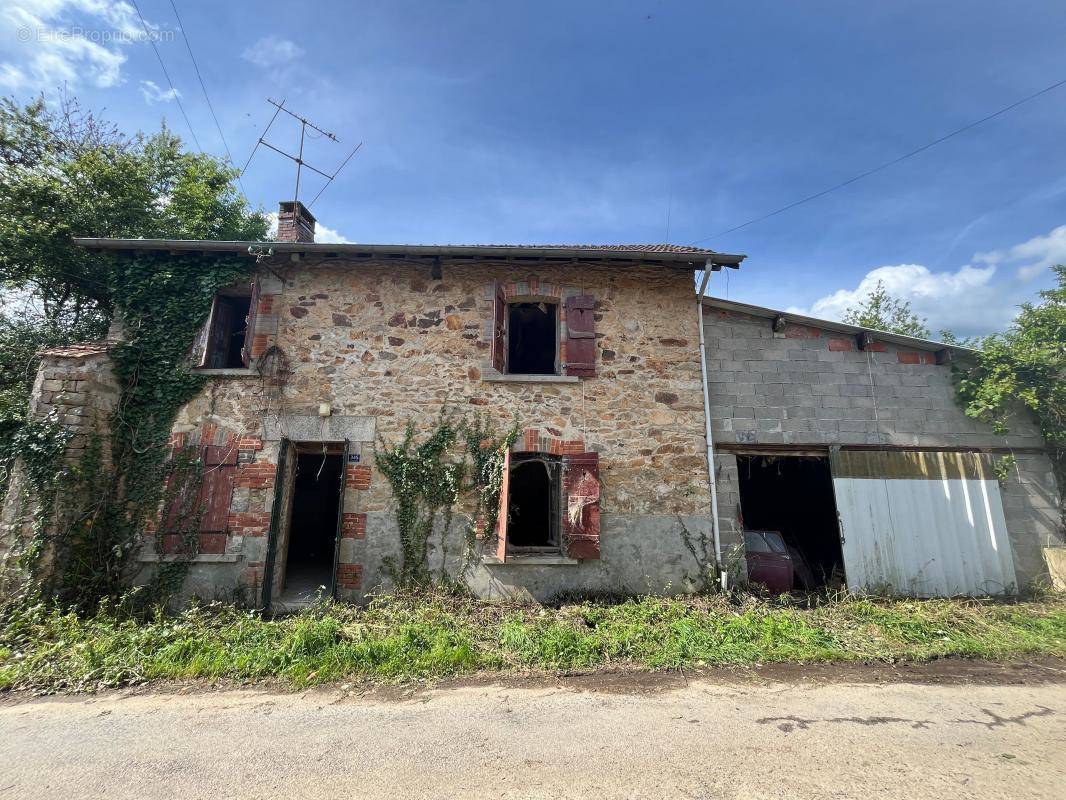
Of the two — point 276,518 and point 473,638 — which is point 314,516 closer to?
point 276,518

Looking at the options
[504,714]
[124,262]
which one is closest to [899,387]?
[504,714]

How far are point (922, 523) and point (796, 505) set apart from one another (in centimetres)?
297

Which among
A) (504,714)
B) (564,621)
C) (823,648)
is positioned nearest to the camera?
(504,714)

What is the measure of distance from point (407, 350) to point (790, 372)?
618 centimetres

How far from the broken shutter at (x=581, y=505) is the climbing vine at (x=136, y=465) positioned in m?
5.27

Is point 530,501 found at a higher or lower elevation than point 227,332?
lower

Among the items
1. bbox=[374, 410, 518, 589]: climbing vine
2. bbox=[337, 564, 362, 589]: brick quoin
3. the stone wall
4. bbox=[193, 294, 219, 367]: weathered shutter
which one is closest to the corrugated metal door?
the stone wall

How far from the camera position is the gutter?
678 centimetres

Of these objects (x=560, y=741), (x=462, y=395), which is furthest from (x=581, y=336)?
(x=560, y=741)

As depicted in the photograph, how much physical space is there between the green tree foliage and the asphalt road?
4444 mm

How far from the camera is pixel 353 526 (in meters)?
6.68

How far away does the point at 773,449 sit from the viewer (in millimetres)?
7395

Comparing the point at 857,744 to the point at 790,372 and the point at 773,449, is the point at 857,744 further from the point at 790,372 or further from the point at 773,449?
the point at 790,372

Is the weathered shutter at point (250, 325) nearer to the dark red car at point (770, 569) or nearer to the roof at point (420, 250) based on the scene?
the roof at point (420, 250)
